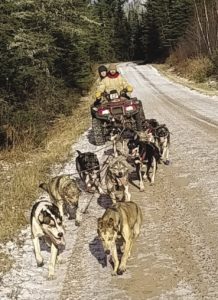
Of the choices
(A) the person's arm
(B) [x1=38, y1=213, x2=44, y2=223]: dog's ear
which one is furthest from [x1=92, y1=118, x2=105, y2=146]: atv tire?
(B) [x1=38, y1=213, x2=44, y2=223]: dog's ear

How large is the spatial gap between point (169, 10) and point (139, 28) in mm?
27202

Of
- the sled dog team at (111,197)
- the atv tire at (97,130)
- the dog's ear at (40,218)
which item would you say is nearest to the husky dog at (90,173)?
the sled dog team at (111,197)

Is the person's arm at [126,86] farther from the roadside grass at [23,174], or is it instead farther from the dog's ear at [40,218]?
the dog's ear at [40,218]

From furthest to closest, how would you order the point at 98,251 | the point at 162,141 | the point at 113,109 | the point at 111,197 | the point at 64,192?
1. the point at 113,109
2. the point at 162,141
3. the point at 111,197
4. the point at 64,192
5. the point at 98,251

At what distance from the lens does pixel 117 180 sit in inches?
299

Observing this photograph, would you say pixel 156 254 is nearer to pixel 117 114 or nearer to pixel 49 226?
pixel 49 226

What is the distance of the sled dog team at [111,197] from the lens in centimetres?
539

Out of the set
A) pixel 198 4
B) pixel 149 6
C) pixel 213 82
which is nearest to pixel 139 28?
pixel 149 6

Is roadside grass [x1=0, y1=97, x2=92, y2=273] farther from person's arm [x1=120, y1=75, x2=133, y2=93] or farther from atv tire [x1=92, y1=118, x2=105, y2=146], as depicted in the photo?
person's arm [x1=120, y1=75, x2=133, y2=93]

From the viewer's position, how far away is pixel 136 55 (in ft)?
287

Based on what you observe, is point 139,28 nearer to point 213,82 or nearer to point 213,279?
point 213,82

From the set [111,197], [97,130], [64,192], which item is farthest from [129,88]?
[64,192]

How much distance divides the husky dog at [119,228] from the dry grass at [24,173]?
2002mm

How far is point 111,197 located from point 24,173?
10.2ft
